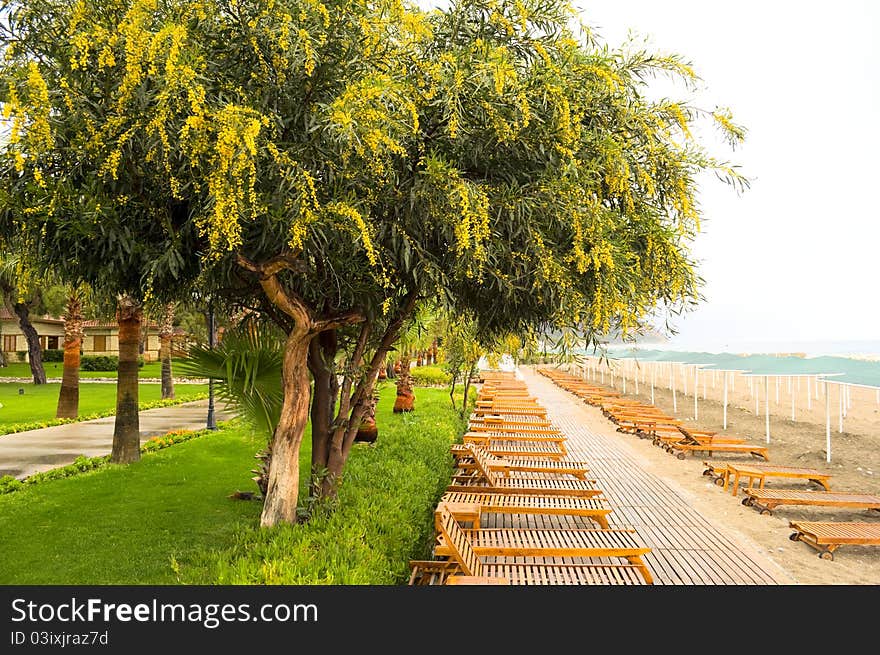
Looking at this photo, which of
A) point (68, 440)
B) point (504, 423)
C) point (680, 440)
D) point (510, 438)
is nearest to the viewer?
point (510, 438)

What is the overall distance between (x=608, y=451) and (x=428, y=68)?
13077mm

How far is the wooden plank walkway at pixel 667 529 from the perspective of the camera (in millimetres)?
7395

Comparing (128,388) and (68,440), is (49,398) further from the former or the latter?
(128,388)

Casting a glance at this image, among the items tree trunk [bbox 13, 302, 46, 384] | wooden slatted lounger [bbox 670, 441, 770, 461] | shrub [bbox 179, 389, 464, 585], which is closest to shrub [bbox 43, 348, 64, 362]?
tree trunk [bbox 13, 302, 46, 384]

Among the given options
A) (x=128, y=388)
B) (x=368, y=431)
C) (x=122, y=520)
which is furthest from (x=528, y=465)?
(x=128, y=388)

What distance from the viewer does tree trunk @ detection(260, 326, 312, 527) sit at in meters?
7.25

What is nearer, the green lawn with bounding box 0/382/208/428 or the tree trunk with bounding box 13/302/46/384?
the green lawn with bounding box 0/382/208/428

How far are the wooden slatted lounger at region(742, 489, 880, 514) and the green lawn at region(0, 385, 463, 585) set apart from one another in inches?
191

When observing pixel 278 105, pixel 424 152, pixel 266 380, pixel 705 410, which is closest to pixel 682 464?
pixel 266 380

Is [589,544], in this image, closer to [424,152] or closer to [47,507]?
[424,152]

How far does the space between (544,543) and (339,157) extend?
4.29 meters

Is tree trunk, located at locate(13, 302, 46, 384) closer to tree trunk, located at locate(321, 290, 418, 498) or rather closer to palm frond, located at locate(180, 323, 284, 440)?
palm frond, located at locate(180, 323, 284, 440)

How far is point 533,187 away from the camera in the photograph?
247 inches

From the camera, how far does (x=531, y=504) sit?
9039 millimetres
